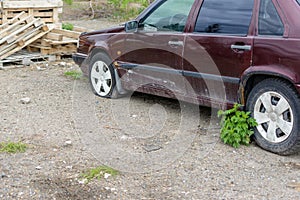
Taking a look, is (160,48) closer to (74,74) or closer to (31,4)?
(74,74)

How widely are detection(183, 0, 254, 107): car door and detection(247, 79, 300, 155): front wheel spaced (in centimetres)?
30

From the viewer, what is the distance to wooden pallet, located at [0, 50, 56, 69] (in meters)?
9.51

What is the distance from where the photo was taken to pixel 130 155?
17.1 ft

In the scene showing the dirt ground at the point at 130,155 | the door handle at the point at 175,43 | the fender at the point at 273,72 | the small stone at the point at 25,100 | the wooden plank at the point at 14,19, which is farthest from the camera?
the wooden plank at the point at 14,19

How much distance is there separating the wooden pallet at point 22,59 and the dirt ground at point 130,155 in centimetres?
208

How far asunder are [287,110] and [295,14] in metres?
1.01

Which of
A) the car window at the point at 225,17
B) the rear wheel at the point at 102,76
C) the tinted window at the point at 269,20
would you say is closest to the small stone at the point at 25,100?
the rear wheel at the point at 102,76

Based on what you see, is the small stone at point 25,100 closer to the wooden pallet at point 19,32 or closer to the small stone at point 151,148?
the wooden pallet at point 19,32

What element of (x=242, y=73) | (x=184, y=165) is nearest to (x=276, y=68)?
(x=242, y=73)

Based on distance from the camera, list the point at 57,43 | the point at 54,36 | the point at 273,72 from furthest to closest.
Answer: the point at 54,36
the point at 57,43
the point at 273,72

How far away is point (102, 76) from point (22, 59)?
294cm

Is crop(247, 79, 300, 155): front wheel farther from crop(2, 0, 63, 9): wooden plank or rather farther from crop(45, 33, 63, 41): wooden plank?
crop(2, 0, 63, 9): wooden plank

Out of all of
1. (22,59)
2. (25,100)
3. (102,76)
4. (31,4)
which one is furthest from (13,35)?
(102,76)

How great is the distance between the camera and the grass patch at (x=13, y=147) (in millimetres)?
5285
